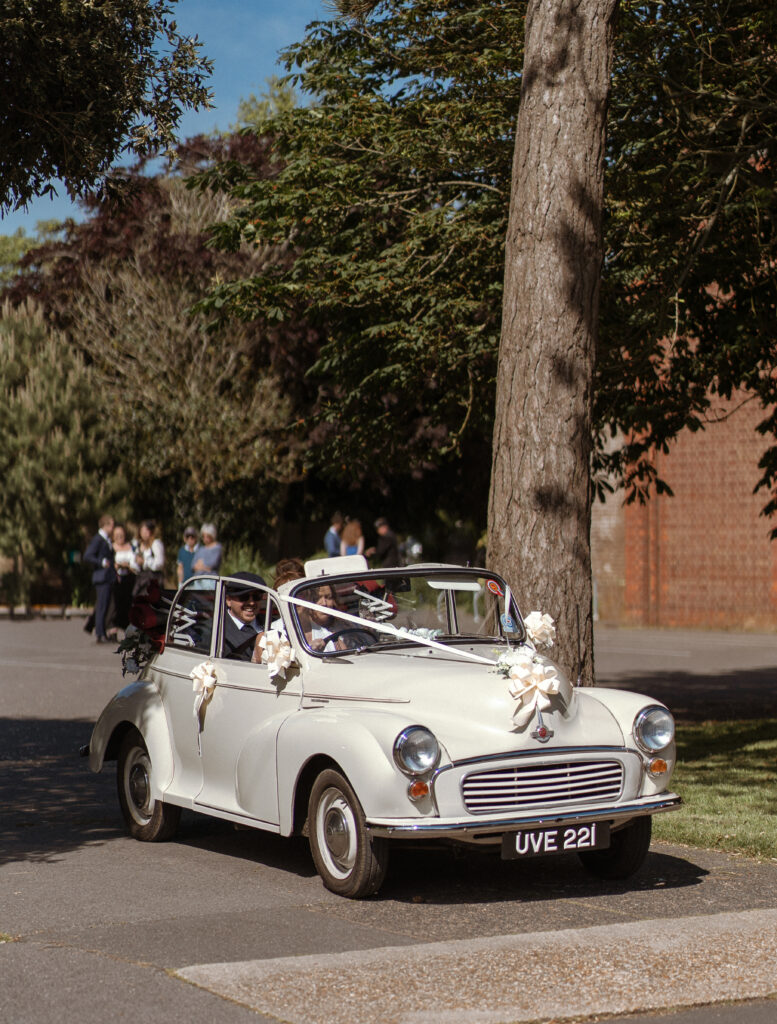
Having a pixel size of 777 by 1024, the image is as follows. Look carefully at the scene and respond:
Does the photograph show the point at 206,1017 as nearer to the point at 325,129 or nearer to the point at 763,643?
the point at 325,129

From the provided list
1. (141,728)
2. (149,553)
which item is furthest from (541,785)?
(149,553)

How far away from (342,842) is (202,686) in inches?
57.9

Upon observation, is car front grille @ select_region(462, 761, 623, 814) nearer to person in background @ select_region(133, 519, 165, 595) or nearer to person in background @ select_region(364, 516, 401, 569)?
person in background @ select_region(364, 516, 401, 569)

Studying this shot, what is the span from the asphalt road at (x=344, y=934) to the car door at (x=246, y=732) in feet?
1.23

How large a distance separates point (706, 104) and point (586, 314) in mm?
4953

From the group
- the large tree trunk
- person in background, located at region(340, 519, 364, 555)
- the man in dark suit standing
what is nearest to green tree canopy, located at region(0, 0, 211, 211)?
the large tree trunk

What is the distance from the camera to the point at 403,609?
809 centimetres

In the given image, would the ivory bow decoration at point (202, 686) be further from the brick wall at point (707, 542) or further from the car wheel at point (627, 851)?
the brick wall at point (707, 542)

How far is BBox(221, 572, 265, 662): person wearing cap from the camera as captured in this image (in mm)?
8289

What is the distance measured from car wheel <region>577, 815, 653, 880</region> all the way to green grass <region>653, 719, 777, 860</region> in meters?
1.04

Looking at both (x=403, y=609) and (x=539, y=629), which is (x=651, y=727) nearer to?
(x=539, y=629)

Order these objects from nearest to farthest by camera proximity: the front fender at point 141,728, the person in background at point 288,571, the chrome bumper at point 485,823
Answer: the chrome bumper at point 485,823 → the front fender at point 141,728 → the person in background at point 288,571

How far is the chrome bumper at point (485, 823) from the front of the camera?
22.0 ft

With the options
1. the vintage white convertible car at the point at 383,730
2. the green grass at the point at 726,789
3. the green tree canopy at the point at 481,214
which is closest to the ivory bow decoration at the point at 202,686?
the vintage white convertible car at the point at 383,730
